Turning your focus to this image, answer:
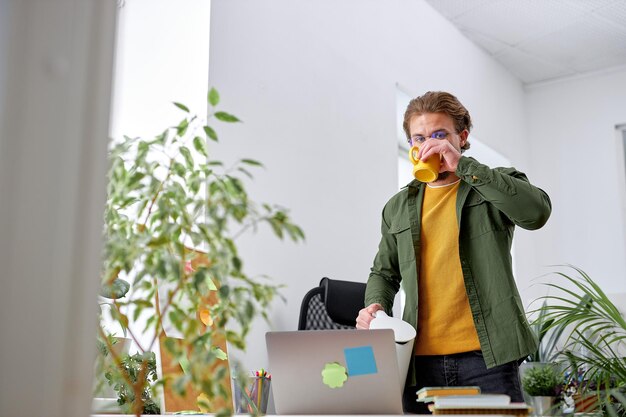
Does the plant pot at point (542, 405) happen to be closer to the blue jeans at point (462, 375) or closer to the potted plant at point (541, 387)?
the potted plant at point (541, 387)

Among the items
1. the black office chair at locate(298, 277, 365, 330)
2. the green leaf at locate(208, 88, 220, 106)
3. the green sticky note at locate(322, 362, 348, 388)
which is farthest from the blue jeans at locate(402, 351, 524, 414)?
the green leaf at locate(208, 88, 220, 106)

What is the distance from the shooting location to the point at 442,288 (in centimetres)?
190

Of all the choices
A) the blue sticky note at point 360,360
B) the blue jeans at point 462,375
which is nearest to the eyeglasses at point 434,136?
the blue jeans at point 462,375

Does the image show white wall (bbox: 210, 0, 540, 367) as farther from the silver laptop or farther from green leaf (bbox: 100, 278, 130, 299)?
the silver laptop

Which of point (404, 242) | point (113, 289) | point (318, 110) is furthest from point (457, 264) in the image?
point (318, 110)

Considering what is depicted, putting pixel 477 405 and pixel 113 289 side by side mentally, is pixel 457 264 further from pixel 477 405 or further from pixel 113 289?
pixel 113 289

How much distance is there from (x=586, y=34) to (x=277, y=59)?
2.80 m

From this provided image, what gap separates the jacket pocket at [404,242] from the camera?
6.48ft

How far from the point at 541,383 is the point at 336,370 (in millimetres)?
581

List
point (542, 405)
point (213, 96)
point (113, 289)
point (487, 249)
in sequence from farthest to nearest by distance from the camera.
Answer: point (487, 249)
point (542, 405)
point (113, 289)
point (213, 96)

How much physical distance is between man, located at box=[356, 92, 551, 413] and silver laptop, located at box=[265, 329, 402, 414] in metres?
0.44

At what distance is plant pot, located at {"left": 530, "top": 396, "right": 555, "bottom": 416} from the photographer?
61.2 inches

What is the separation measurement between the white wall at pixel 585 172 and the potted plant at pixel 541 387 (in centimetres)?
370

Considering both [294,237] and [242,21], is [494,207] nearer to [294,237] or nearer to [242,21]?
[294,237]
